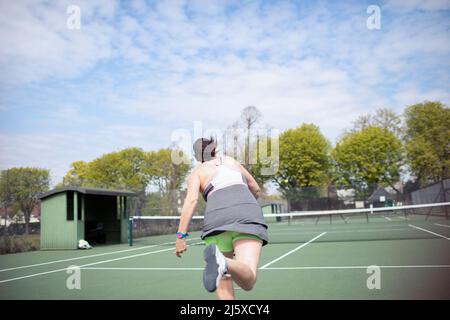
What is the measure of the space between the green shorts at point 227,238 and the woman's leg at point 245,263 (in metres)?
0.03

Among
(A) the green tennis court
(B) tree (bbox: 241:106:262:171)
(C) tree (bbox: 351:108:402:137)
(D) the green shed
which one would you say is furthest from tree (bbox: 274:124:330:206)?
(A) the green tennis court

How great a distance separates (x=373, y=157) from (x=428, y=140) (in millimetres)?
7374

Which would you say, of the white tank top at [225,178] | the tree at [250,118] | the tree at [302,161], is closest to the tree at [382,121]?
the tree at [302,161]

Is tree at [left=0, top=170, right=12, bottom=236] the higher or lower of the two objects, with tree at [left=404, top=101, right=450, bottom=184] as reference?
lower

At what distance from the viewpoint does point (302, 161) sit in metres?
51.8

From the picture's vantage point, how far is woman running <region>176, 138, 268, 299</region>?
11.2 ft

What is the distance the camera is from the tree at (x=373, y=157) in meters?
49.6

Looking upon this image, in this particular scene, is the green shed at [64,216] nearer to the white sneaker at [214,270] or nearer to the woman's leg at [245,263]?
the woman's leg at [245,263]

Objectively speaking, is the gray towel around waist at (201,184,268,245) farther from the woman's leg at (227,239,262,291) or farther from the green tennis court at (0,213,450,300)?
the green tennis court at (0,213,450,300)

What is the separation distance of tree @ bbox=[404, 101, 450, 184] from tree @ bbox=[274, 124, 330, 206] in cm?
1001

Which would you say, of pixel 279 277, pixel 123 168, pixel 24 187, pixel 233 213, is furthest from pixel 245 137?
pixel 233 213

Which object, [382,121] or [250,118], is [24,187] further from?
[382,121]

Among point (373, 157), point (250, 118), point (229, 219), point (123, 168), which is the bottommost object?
point (229, 219)
